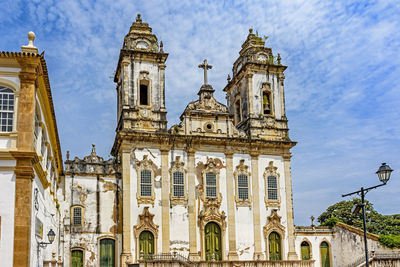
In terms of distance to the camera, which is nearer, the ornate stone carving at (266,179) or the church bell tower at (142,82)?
the church bell tower at (142,82)

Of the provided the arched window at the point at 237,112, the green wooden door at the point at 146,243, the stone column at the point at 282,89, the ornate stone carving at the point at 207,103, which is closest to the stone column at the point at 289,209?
the stone column at the point at 282,89

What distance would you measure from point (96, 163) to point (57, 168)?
95.9 inches

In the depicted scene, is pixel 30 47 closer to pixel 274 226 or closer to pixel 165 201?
pixel 165 201

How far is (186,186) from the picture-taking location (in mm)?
29016

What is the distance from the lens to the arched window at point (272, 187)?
30578 millimetres

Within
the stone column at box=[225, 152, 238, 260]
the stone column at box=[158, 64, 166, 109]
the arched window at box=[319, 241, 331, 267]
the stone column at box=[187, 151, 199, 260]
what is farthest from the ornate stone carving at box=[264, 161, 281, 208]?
the stone column at box=[158, 64, 166, 109]

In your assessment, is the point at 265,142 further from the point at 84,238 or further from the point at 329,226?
the point at 84,238

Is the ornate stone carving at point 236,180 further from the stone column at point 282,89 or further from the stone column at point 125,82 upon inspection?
the stone column at point 125,82

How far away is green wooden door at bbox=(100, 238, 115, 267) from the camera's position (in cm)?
2711

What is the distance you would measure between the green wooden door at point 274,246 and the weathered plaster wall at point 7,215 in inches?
726

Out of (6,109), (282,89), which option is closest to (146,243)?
(282,89)

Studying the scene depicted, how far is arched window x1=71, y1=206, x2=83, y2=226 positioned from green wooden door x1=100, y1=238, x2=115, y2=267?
5.38ft

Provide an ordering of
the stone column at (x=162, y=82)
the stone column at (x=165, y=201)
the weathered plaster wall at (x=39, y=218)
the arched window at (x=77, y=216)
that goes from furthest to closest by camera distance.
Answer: the stone column at (x=162, y=82)
the stone column at (x=165, y=201)
the arched window at (x=77, y=216)
the weathered plaster wall at (x=39, y=218)

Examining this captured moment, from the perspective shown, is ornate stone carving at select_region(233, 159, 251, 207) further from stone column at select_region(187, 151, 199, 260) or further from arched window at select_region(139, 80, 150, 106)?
arched window at select_region(139, 80, 150, 106)
